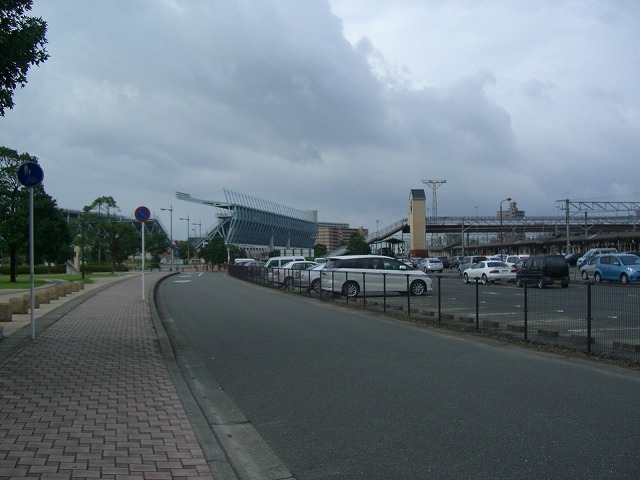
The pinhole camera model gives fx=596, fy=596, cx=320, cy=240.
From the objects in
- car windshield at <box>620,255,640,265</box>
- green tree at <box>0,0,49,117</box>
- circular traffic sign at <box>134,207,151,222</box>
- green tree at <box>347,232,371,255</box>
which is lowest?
car windshield at <box>620,255,640,265</box>

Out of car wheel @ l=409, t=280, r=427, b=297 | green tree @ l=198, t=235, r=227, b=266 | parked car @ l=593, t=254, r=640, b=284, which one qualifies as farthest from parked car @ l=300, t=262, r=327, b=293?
green tree @ l=198, t=235, r=227, b=266

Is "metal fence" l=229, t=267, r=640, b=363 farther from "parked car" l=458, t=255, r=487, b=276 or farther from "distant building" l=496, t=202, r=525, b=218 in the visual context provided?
"distant building" l=496, t=202, r=525, b=218

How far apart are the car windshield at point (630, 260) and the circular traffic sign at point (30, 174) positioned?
1141 inches

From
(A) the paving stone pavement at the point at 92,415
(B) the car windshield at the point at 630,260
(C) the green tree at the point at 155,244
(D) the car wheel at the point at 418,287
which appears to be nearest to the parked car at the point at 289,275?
(D) the car wheel at the point at 418,287

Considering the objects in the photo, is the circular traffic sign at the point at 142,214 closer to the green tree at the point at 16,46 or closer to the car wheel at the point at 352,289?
the car wheel at the point at 352,289

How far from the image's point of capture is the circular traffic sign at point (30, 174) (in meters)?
11.1

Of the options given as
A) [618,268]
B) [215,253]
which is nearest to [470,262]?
[618,268]

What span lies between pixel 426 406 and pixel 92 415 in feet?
12.4

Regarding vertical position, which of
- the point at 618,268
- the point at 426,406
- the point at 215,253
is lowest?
the point at 426,406

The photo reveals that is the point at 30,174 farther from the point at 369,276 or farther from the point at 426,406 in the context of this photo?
the point at 369,276

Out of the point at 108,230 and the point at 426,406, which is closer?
the point at 426,406

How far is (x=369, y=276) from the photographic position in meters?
23.1

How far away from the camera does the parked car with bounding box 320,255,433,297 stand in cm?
2292

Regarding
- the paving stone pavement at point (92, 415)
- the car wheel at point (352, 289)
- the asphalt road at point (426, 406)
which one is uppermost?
the car wheel at point (352, 289)
